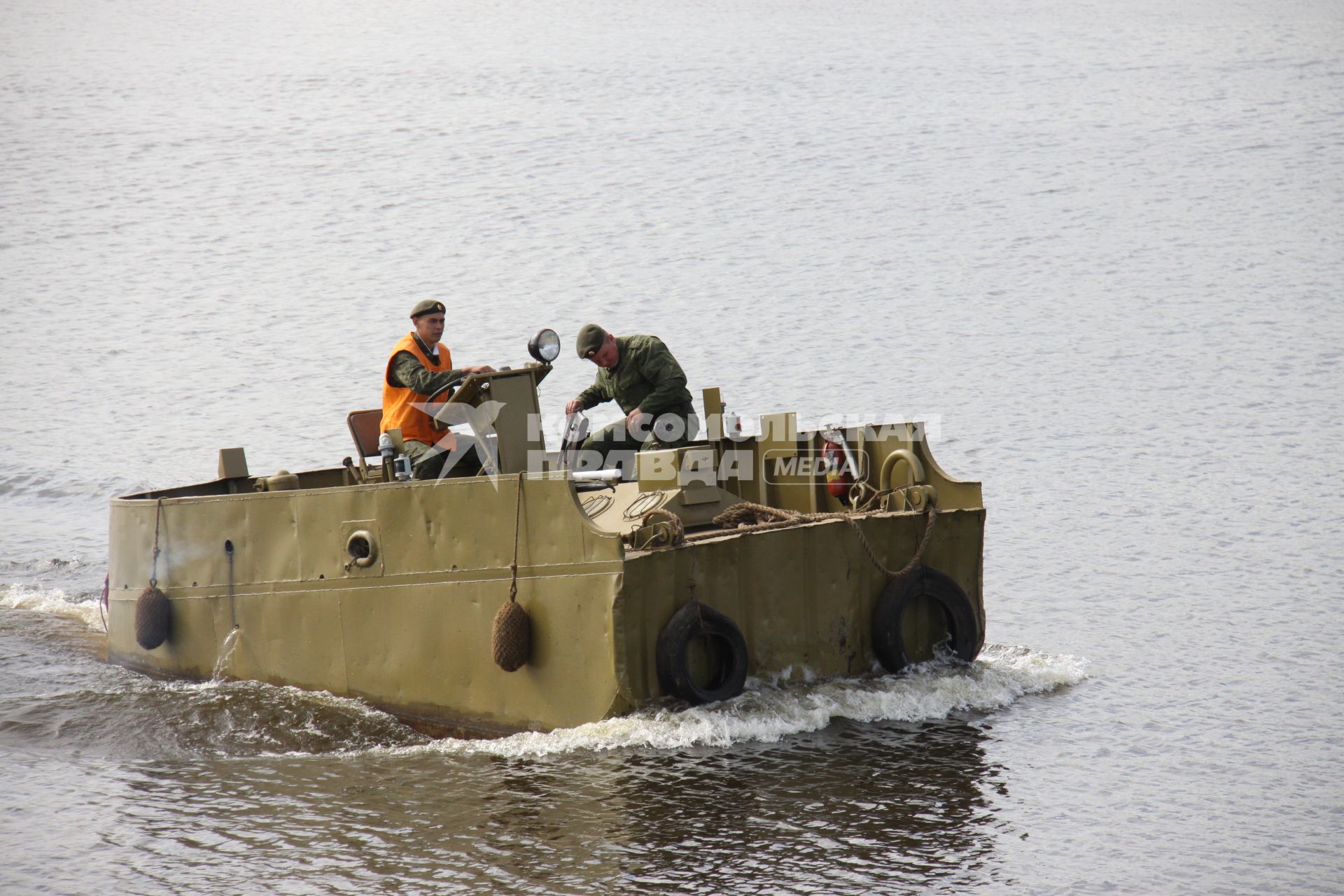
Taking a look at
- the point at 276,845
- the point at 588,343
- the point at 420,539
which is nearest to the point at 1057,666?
the point at 588,343

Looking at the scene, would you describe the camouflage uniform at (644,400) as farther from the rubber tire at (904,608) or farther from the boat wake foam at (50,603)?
the boat wake foam at (50,603)

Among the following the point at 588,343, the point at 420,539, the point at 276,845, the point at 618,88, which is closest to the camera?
the point at 276,845

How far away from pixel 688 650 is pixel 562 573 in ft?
2.89

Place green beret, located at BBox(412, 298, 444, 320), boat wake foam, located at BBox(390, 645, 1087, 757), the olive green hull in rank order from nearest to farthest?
the olive green hull, boat wake foam, located at BBox(390, 645, 1087, 757), green beret, located at BBox(412, 298, 444, 320)

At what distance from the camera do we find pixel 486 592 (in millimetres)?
9008

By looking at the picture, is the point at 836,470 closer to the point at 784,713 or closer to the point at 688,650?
the point at 784,713

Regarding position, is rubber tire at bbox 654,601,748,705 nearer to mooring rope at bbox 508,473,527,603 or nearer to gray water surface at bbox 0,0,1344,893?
gray water surface at bbox 0,0,1344,893

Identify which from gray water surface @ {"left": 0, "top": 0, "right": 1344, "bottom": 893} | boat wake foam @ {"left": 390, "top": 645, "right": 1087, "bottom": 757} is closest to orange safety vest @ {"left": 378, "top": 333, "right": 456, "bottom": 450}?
gray water surface @ {"left": 0, "top": 0, "right": 1344, "bottom": 893}

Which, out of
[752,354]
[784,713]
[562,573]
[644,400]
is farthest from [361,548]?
[752,354]

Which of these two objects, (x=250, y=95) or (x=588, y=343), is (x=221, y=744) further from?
(x=250, y=95)

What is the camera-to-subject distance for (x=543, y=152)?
32.7 meters

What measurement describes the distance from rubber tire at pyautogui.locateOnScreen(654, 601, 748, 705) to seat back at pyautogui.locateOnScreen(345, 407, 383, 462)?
361 cm

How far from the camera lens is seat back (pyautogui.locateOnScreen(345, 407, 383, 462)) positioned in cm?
1130

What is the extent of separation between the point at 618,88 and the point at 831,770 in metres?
29.7
